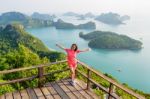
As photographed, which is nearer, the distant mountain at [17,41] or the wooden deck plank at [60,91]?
the wooden deck plank at [60,91]

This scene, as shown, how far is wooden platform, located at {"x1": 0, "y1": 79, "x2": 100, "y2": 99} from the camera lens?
725cm

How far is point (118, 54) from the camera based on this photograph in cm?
11169

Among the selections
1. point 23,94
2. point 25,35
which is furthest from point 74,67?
point 25,35

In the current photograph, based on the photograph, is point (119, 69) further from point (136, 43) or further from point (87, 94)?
point (87, 94)

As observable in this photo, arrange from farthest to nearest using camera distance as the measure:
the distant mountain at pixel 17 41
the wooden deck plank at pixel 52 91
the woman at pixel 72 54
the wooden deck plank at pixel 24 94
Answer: the distant mountain at pixel 17 41
the woman at pixel 72 54
the wooden deck plank at pixel 52 91
the wooden deck plank at pixel 24 94

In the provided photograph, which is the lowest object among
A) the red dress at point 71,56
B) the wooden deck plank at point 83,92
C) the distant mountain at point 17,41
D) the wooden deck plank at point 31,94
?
the distant mountain at point 17,41

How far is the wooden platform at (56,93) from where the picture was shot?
23.8 ft

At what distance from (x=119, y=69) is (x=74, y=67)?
80866 mm

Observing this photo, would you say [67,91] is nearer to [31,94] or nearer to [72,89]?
[72,89]

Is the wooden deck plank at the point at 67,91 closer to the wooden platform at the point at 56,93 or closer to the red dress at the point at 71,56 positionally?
the wooden platform at the point at 56,93

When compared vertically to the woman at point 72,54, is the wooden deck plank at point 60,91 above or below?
below

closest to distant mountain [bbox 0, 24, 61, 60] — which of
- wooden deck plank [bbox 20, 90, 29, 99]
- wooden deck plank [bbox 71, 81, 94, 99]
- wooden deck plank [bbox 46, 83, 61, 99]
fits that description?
wooden deck plank [bbox 46, 83, 61, 99]

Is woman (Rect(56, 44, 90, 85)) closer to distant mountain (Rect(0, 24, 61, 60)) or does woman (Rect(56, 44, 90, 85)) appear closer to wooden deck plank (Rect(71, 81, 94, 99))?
wooden deck plank (Rect(71, 81, 94, 99))

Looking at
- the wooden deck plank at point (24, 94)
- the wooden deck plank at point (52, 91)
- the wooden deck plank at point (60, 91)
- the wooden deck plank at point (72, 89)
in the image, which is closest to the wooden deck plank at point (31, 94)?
the wooden deck plank at point (24, 94)
